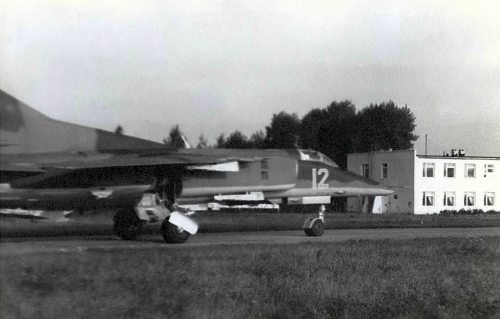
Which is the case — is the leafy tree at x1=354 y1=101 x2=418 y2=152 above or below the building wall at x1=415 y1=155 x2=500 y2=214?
above

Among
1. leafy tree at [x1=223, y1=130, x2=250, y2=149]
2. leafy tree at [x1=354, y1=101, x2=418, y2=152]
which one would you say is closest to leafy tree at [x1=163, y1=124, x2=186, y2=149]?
leafy tree at [x1=223, y1=130, x2=250, y2=149]

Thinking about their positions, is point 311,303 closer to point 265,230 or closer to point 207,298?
point 207,298

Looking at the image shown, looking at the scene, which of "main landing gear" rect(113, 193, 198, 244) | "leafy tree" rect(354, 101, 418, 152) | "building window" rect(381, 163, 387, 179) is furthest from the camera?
"building window" rect(381, 163, 387, 179)

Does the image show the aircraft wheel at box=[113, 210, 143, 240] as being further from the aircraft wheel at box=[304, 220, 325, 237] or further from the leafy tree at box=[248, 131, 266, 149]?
the aircraft wheel at box=[304, 220, 325, 237]

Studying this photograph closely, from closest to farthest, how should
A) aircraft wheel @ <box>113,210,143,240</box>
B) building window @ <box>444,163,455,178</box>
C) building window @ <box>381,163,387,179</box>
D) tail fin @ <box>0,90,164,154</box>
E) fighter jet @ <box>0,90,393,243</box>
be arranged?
tail fin @ <box>0,90,164,154</box> < fighter jet @ <box>0,90,393,243</box> < aircraft wheel @ <box>113,210,143,240</box> < building window @ <box>444,163,455,178</box> < building window @ <box>381,163,387,179</box>

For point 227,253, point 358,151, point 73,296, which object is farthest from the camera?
point 358,151

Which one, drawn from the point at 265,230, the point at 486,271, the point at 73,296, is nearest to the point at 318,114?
the point at 486,271

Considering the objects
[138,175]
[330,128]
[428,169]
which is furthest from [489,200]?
[138,175]
